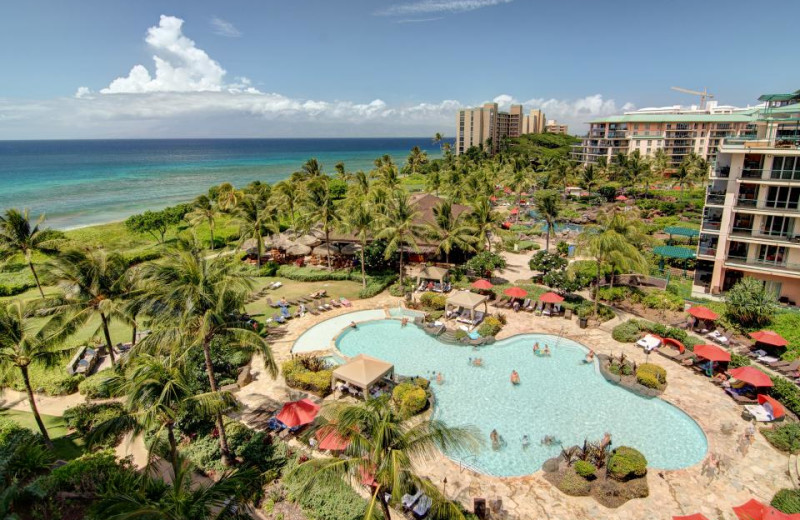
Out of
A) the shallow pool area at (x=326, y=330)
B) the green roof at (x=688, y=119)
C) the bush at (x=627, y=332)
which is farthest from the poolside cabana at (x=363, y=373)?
the green roof at (x=688, y=119)

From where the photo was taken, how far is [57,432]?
18156 mm

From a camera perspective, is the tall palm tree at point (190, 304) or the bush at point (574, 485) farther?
the bush at point (574, 485)

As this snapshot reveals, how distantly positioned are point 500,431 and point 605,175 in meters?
88.8

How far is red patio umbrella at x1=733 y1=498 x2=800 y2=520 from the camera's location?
38.3 feet

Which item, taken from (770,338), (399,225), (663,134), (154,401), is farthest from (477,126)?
(154,401)

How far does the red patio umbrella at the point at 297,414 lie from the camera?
56.3 feet

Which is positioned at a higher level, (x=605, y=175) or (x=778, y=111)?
(x=778, y=111)

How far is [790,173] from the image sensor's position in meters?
27.0

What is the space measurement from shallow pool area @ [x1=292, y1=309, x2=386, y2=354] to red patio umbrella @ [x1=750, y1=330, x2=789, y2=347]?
21737 millimetres

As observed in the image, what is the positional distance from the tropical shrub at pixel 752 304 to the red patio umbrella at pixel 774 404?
7872mm

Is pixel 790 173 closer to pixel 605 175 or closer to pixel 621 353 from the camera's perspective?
pixel 621 353

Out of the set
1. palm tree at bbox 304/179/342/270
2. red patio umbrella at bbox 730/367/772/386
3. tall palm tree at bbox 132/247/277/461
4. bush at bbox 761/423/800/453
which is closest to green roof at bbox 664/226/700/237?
red patio umbrella at bbox 730/367/772/386

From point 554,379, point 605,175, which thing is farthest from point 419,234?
point 605,175

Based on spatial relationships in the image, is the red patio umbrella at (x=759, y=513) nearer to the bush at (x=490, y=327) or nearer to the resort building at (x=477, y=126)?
the bush at (x=490, y=327)
